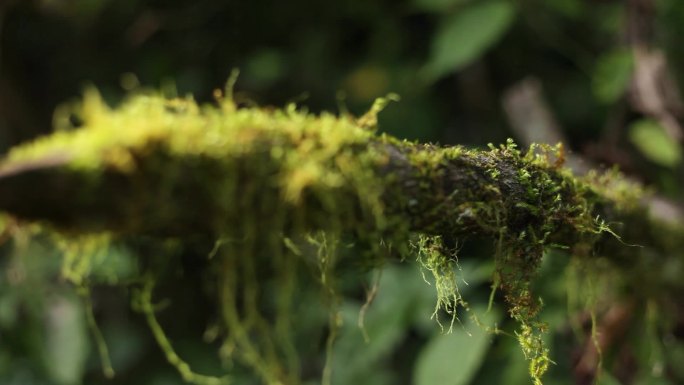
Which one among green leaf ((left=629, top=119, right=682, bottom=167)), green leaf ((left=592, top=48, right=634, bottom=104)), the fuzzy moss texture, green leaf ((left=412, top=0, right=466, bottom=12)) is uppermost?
the fuzzy moss texture

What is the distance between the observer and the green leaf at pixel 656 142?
1666 mm

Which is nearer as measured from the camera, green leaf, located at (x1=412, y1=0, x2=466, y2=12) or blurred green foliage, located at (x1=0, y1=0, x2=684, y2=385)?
blurred green foliage, located at (x1=0, y1=0, x2=684, y2=385)

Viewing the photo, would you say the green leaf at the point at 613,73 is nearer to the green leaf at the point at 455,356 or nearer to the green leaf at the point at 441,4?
the green leaf at the point at 441,4

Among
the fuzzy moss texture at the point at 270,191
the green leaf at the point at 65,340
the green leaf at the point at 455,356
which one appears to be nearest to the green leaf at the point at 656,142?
the green leaf at the point at 455,356

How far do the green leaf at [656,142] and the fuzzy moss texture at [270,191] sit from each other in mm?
974

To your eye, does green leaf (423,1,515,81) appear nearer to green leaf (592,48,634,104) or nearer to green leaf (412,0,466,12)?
green leaf (412,0,466,12)

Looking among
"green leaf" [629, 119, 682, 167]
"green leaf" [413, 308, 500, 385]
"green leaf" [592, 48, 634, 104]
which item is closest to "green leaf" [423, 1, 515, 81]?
"green leaf" [592, 48, 634, 104]

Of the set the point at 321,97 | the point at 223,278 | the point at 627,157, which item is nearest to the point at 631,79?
the point at 627,157

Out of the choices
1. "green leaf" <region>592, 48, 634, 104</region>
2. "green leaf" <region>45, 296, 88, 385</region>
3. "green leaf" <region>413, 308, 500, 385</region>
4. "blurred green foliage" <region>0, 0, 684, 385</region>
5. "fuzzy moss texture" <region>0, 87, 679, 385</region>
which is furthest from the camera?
"green leaf" <region>592, 48, 634, 104</region>

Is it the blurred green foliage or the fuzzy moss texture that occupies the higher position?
the fuzzy moss texture

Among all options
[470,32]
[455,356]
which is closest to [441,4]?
[470,32]

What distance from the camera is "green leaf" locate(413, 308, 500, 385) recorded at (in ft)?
4.20

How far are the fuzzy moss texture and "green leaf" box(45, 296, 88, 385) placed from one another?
0.96 m

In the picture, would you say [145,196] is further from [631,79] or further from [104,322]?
[104,322]
